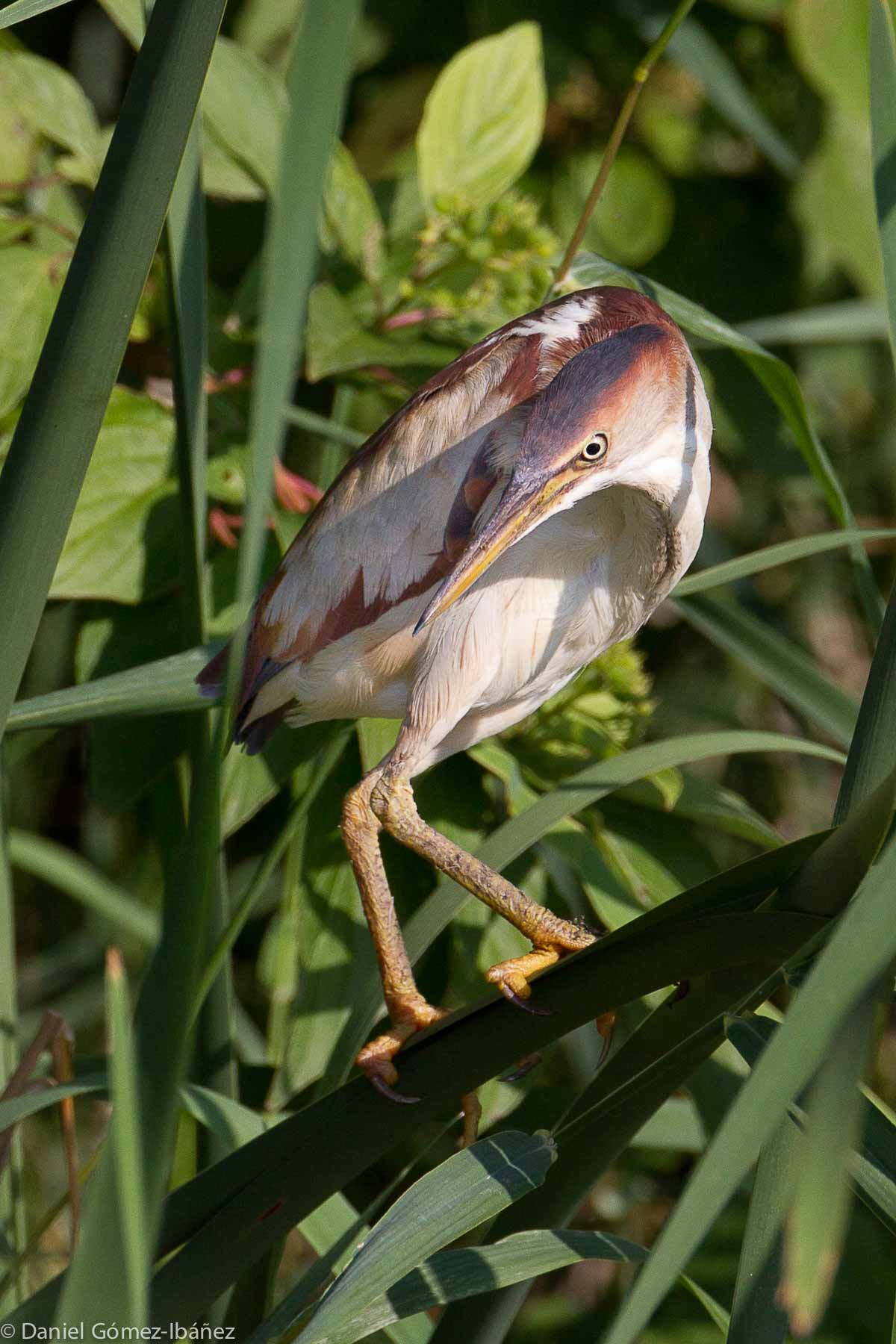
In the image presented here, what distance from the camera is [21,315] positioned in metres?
1.38

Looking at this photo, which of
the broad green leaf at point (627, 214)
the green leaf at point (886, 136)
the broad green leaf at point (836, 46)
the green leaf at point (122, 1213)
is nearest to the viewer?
the green leaf at point (122, 1213)

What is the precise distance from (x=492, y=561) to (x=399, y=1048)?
417mm

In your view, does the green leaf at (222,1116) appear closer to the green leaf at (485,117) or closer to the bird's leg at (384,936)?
the bird's leg at (384,936)

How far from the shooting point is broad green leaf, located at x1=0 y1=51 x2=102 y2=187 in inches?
56.8

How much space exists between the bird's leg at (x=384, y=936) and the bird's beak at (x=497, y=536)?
256 mm

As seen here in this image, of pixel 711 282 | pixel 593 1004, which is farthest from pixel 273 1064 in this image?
pixel 711 282

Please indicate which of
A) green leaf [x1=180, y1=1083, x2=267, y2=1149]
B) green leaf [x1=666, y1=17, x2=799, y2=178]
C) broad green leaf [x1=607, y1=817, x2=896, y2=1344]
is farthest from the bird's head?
green leaf [x1=666, y1=17, x2=799, y2=178]

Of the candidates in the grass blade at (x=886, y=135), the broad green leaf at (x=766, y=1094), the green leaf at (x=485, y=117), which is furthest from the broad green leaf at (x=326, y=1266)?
the green leaf at (x=485, y=117)

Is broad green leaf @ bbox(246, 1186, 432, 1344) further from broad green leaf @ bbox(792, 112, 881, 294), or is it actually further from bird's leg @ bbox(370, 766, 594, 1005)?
broad green leaf @ bbox(792, 112, 881, 294)

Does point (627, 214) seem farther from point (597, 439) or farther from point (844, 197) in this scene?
point (597, 439)

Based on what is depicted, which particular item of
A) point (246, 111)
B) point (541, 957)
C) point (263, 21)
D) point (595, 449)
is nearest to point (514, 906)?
point (541, 957)

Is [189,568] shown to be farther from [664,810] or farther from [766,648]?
[766,648]

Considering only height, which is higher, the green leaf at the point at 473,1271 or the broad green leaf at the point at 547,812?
the broad green leaf at the point at 547,812

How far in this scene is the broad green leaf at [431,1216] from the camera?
0.74 m
